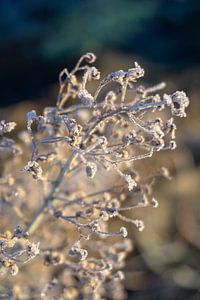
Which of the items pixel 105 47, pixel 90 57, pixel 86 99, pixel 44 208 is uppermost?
pixel 105 47

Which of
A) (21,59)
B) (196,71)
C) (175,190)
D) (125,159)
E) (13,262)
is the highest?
(21,59)

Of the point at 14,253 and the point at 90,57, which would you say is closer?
the point at 14,253

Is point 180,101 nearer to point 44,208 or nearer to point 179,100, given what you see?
point 179,100

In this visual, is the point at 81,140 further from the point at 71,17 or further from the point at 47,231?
the point at 71,17

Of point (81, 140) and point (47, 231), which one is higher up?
point (81, 140)

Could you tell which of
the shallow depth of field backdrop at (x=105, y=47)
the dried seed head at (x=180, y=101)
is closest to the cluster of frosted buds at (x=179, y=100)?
the dried seed head at (x=180, y=101)

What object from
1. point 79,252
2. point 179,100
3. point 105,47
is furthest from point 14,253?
point 105,47

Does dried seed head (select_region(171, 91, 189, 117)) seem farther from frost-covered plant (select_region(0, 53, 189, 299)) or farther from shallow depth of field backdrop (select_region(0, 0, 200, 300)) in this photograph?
shallow depth of field backdrop (select_region(0, 0, 200, 300))

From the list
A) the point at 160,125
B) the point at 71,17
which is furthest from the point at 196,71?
the point at 160,125

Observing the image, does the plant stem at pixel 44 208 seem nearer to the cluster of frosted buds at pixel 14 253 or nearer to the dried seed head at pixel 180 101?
the cluster of frosted buds at pixel 14 253
